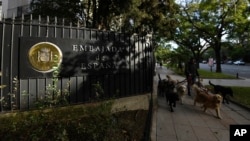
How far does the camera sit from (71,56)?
6.86 meters

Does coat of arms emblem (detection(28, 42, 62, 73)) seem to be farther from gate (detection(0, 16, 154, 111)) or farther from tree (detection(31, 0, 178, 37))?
tree (detection(31, 0, 178, 37))

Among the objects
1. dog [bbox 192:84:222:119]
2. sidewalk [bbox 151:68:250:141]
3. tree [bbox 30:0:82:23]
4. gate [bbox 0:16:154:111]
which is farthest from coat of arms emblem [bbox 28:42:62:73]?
tree [bbox 30:0:82:23]

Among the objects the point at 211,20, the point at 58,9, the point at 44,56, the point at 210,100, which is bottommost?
the point at 210,100

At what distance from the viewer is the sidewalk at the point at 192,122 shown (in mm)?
6535

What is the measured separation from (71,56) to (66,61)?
19cm

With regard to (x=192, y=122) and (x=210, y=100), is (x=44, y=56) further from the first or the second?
(x=210, y=100)

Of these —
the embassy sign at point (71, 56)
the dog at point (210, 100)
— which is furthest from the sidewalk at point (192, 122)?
the embassy sign at point (71, 56)

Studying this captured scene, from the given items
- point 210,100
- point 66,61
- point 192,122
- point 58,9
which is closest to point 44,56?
point 66,61

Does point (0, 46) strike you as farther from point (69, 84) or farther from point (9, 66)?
point (69, 84)

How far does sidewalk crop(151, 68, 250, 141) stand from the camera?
654 centimetres

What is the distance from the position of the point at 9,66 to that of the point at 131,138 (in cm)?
290

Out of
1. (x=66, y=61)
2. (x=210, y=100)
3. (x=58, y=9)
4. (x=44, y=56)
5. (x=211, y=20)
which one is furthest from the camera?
(x=211, y=20)

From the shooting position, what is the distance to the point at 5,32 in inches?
228

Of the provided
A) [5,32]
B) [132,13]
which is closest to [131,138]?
[5,32]
